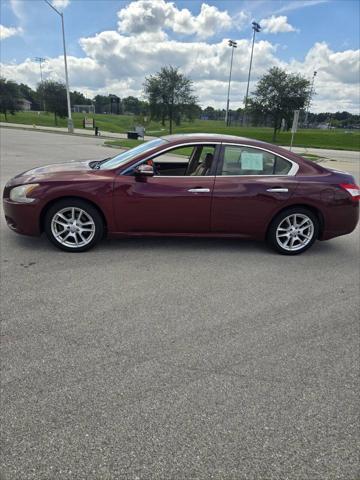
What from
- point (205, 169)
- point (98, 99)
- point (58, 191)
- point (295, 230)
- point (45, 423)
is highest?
point (98, 99)

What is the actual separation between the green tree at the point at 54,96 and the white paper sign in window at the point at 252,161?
58.7 metres

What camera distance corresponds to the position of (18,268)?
3900 millimetres

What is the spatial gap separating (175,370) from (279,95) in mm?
39522

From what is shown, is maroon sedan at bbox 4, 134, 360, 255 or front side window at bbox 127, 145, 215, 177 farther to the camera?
front side window at bbox 127, 145, 215, 177

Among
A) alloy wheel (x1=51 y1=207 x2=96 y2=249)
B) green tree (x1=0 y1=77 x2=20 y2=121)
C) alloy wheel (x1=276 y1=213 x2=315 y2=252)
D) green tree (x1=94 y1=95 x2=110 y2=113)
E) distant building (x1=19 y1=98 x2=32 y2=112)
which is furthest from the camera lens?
green tree (x1=94 y1=95 x2=110 y2=113)

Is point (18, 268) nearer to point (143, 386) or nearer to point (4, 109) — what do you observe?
point (143, 386)

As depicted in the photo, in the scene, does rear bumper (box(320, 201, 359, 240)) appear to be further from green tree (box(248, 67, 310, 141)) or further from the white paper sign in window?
green tree (box(248, 67, 310, 141))

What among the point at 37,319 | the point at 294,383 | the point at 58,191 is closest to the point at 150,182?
the point at 58,191

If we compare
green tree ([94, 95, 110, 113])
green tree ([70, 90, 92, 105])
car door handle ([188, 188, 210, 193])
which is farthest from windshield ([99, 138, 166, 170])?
green tree ([94, 95, 110, 113])

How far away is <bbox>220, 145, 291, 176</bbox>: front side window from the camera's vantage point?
14.8ft

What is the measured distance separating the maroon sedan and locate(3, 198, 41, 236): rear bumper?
0.04 feet

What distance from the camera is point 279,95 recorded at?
36750 millimetres

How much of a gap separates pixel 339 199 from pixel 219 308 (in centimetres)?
254

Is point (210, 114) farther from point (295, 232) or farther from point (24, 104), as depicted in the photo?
point (295, 232)
